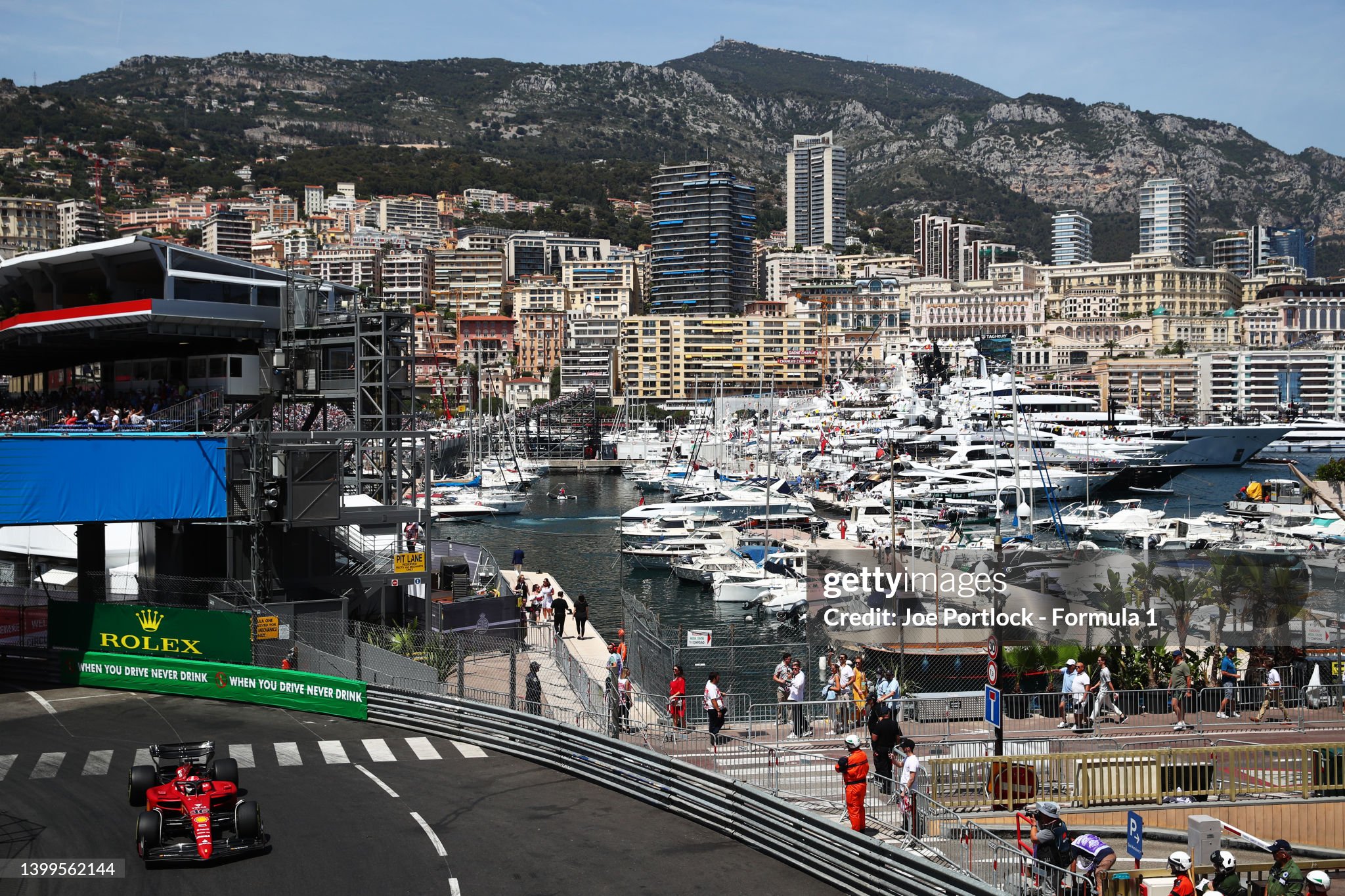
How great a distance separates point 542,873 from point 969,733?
686 centimetres

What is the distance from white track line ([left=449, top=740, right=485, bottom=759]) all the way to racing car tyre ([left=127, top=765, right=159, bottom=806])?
14.9ft

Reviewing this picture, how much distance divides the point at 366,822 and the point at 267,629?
24.5 ft

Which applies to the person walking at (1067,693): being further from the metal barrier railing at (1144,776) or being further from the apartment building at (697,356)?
the apartment building at (697,356)

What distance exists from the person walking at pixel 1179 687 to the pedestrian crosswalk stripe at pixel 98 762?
14.0 metres

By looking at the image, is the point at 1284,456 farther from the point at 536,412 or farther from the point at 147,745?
the point at 147,745

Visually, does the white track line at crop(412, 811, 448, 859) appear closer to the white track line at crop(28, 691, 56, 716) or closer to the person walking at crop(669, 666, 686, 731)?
the person walking at crop(669, 666, 686, 731)

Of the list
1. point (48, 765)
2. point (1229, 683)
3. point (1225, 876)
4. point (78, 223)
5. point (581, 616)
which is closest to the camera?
point (1225, 876)

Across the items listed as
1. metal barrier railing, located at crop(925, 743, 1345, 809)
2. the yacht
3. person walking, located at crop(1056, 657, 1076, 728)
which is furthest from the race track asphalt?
the yacht

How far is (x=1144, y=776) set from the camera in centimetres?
1506

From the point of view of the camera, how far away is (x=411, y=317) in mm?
32875

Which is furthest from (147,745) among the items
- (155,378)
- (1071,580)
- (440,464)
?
(440,464)

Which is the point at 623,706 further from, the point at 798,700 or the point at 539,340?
the point at 539,340

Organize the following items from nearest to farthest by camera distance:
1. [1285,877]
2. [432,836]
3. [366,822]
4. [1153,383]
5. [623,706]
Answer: [1285,877]
[432,836]
[366,822]
[623,706]
[1153,383]

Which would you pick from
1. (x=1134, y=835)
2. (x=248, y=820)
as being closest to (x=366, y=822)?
(x=248, y=820)
